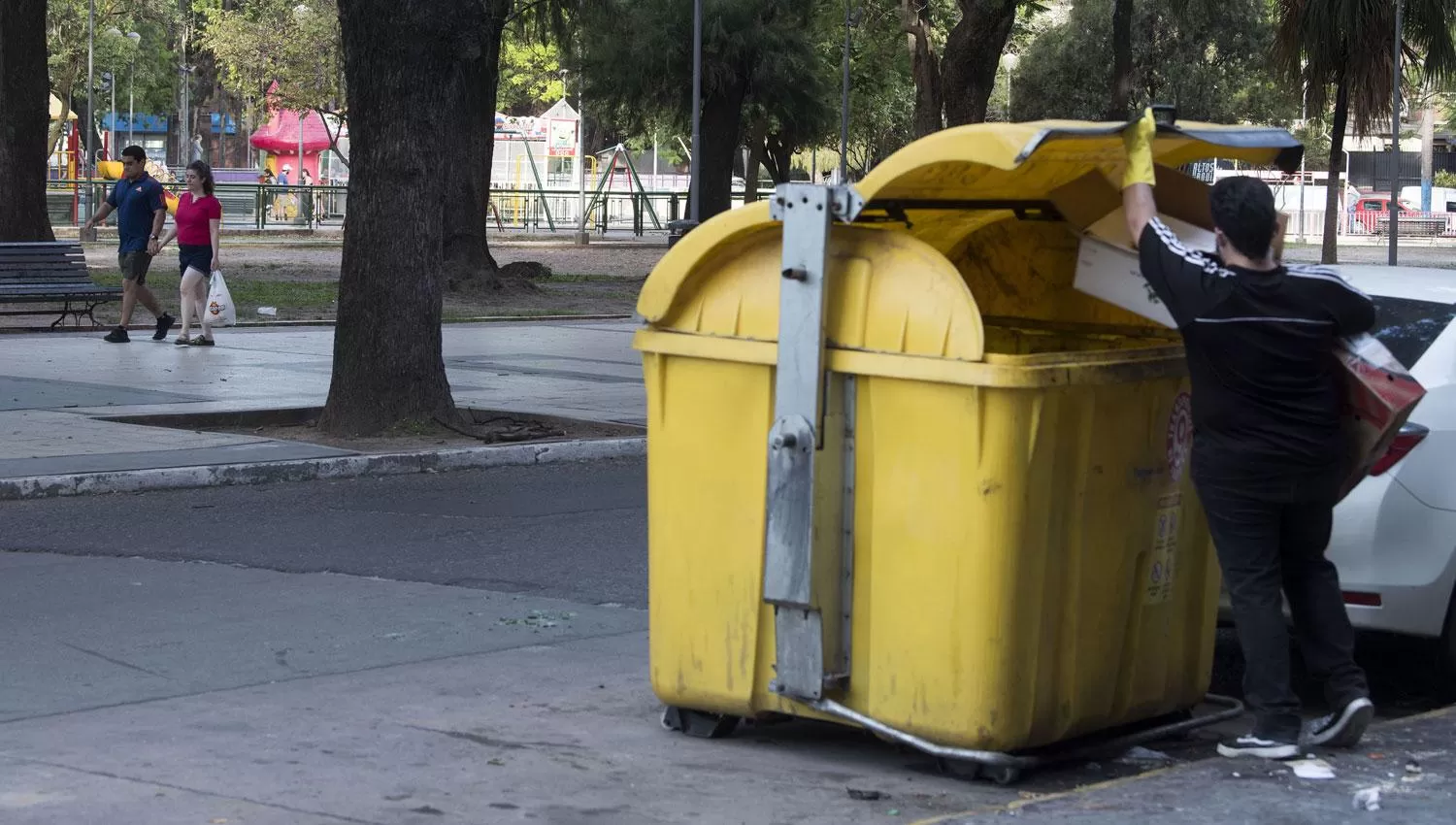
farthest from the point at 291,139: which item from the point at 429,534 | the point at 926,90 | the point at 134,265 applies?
the point at 429,534

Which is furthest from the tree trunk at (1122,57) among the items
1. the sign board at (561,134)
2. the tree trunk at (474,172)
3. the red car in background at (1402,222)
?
the sign board at (561,134)

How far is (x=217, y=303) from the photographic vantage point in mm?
17547

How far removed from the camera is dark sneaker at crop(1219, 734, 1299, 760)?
5133 millimetres

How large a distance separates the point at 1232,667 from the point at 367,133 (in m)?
7.44

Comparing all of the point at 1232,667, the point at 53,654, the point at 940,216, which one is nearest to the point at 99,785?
the point at 53,654

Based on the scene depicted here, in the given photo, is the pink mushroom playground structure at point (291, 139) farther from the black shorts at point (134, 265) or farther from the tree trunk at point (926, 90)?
the black shorts at point (134, 265)

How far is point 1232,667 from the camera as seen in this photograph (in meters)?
7.14

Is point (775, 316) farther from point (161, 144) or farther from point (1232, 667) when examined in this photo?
point (161, 144)

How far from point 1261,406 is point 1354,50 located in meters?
22.7

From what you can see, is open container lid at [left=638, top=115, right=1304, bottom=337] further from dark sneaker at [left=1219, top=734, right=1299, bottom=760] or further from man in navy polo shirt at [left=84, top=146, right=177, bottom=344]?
man in navy polo shirt at [left=84, top=146, right=177, bottom=344]

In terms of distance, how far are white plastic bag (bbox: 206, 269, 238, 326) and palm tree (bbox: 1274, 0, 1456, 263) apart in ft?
50.0

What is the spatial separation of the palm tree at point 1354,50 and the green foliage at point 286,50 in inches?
1376

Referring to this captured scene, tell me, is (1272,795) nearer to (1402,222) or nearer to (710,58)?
(710,58)

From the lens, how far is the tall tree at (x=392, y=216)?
1243 centimetres
